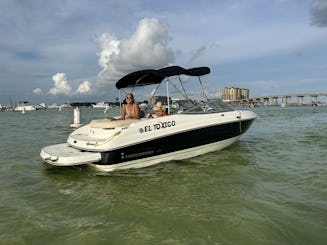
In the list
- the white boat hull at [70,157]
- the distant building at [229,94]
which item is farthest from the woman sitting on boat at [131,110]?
the distant building at [229,94]

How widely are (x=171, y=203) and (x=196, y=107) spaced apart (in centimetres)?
418

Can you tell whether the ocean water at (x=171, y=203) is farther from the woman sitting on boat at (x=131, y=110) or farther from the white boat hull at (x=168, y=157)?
the woman sitting on boat at (x=131, y=110)

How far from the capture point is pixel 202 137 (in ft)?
28.5

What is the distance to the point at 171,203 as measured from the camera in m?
5.07

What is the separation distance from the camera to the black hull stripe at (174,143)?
6996mm

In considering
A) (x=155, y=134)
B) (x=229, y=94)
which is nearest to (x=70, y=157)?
(x=155, y=134)

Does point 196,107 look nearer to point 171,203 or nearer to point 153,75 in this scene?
point 153,75

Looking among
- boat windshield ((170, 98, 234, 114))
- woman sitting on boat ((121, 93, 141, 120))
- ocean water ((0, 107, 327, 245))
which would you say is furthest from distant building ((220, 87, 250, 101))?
ocean water ((0, 107, 327, 245))

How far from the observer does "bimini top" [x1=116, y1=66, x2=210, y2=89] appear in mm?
8297

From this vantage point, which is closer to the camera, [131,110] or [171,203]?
[171,203]

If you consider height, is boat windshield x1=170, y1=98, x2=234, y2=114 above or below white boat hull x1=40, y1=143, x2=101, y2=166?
above

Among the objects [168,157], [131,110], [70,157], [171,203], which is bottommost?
[171,203]

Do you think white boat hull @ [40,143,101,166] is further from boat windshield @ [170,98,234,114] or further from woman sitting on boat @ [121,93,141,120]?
boat windshield @ [170,98,234,114]

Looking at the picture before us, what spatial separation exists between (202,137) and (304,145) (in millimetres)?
5026
